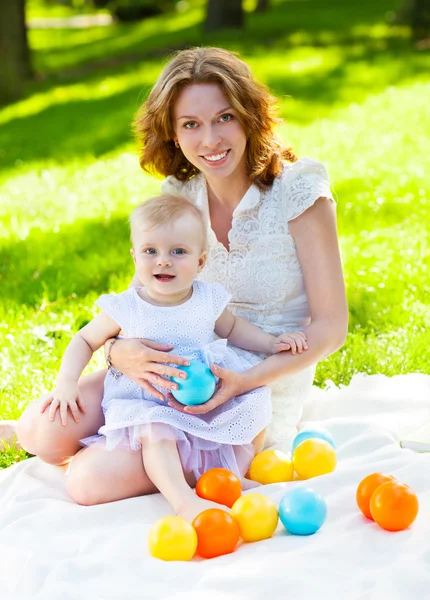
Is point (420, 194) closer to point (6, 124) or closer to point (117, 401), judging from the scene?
point (117, 401)

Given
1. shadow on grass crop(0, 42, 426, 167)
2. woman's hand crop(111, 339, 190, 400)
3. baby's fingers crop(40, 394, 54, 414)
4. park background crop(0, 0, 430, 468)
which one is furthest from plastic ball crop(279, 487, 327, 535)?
shadow on grass crop(0, 42, 426, 167)

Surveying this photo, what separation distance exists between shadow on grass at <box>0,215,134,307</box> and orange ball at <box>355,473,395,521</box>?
256 centimetres

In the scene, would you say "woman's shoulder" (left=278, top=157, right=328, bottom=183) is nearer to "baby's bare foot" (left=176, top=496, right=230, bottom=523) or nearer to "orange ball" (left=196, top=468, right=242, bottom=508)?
"orange ball" (left=196, top=468, right=242, bottom=508)

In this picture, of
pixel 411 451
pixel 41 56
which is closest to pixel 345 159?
pixel 411 451

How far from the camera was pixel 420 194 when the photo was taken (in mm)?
6023

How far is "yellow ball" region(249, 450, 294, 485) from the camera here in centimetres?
302

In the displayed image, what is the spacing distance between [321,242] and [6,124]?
26.6 feet

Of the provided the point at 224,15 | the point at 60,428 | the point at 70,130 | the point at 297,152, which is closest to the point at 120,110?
the point at 70,130

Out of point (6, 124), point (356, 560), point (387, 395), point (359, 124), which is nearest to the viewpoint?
point (356, 560)

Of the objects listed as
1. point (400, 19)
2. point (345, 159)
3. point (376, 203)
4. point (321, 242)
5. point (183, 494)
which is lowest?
point (183, 494)

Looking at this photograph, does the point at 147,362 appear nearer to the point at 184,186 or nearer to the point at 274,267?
the point at 274,267

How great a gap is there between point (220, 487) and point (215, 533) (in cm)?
28

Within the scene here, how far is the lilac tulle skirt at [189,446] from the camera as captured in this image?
284 cm

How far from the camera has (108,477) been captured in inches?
114
